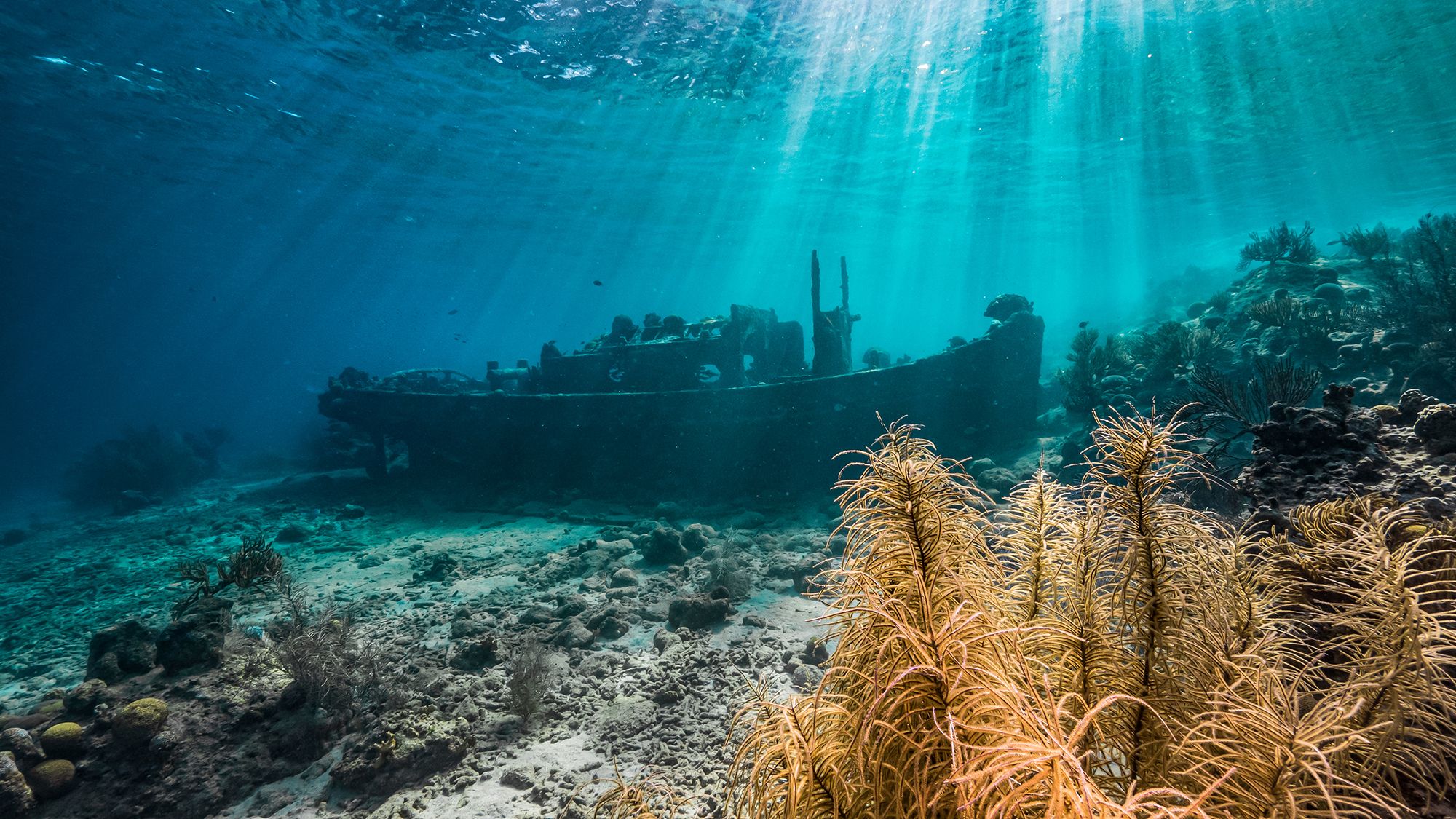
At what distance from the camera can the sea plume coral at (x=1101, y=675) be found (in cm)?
134

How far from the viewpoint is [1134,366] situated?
50.8 ft

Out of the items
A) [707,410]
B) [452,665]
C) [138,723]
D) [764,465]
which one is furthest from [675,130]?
[138,723]

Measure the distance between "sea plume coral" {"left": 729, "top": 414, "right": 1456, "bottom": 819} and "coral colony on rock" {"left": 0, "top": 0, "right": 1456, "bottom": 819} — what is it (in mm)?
24

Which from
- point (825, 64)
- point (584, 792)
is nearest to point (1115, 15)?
point (825, 64)

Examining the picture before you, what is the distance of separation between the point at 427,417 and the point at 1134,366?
22.9m

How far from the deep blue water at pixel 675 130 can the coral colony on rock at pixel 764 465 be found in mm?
308

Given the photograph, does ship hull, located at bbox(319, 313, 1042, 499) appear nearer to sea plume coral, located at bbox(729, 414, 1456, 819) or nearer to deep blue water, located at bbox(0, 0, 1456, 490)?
sea plume coral, located at bbox(729, 414, 1456, 819)

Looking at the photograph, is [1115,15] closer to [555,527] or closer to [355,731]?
[555,527]

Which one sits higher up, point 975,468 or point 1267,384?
point 1267,384

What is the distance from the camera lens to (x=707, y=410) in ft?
49.5

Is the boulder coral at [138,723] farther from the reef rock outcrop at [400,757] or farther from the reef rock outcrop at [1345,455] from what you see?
the reef rock outcrop at [1345,455]

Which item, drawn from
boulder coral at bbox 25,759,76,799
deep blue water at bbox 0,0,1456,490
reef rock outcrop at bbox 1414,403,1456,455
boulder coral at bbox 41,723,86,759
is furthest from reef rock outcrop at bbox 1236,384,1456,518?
deep blue water at bbox 0,0,1456,490

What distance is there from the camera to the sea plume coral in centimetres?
134

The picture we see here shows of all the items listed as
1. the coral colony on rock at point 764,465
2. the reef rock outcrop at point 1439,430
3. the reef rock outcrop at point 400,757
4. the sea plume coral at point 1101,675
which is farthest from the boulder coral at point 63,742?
the reef rock outcrop at point 1439,430
